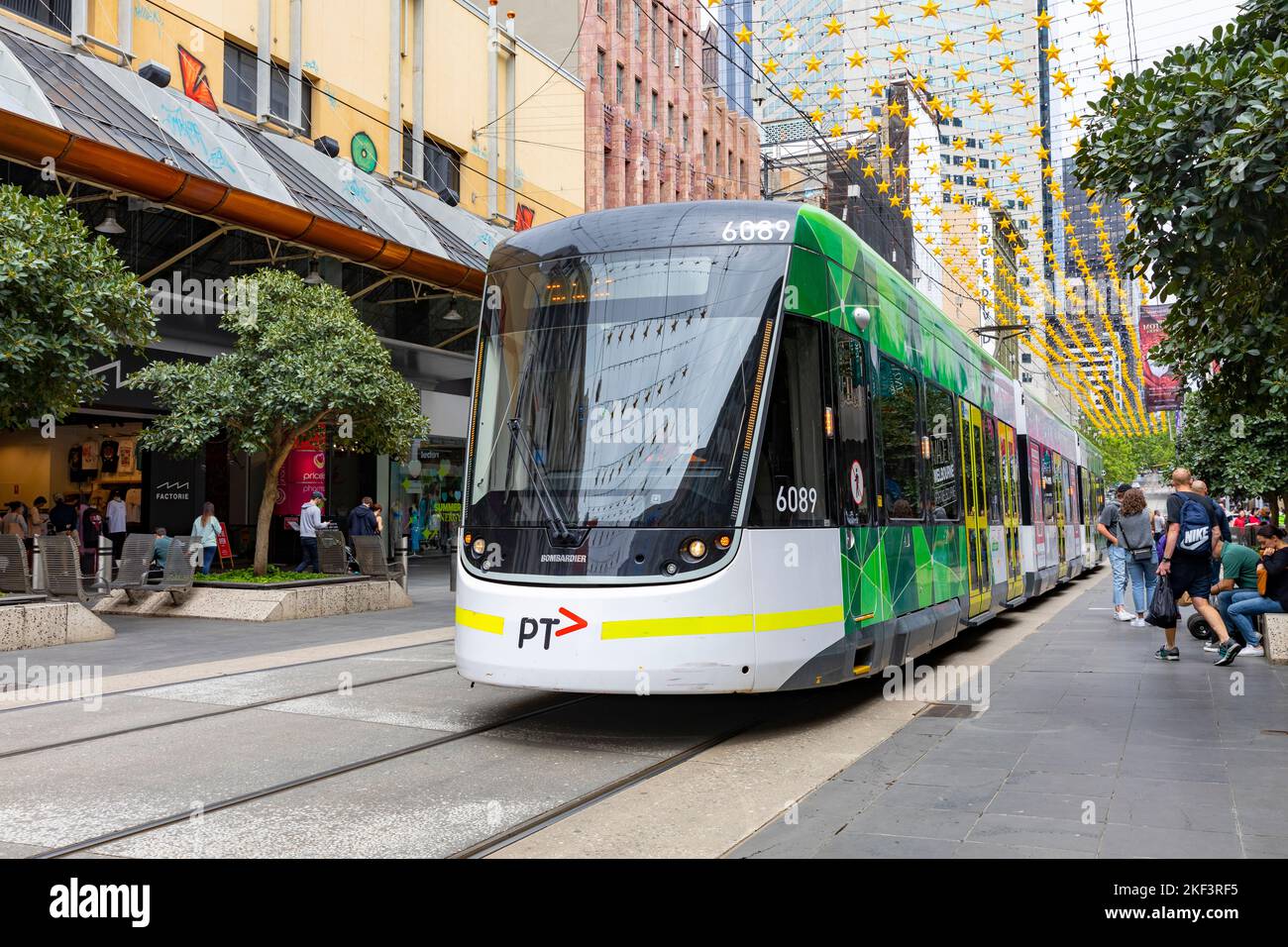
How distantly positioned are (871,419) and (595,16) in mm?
33021

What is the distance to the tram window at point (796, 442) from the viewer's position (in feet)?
21.8

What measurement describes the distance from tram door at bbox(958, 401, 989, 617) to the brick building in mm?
22995

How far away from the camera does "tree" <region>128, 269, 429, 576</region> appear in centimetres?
1542

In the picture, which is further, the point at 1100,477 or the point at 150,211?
the point at 1100,477

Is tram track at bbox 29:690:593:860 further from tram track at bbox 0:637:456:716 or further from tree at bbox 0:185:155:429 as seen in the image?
tree at bbox 0:185:155:429

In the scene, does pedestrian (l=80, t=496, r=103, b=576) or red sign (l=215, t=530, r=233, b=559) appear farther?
red sign (l=215, t=530, r=233, b=559)

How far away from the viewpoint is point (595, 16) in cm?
3734

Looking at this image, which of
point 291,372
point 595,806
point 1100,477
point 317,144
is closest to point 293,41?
point 317,144

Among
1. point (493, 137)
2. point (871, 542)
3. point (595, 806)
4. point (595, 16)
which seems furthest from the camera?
point (595, 16)

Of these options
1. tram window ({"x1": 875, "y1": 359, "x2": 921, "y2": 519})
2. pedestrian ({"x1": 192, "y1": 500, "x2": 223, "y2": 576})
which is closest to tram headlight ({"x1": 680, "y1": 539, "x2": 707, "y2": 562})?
tram window ({"x1": 875, "y1": 359, "x2": 921, "y2": 519})

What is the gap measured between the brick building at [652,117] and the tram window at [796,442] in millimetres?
27115

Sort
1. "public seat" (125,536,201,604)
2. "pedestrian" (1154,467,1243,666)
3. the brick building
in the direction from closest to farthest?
"pedestrian" (1154,467,1243,666) → "public seat" (125,536,201,604) → the brick building

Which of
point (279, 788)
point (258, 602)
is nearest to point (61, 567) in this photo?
point (258, 602)
